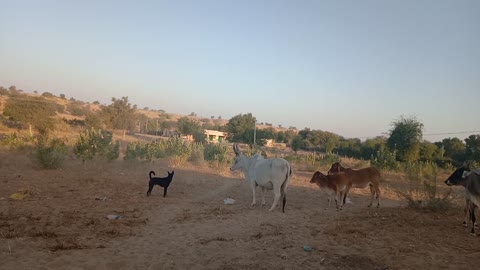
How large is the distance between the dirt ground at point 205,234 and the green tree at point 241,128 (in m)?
35.8

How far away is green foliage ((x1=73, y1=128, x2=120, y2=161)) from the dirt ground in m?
5.47

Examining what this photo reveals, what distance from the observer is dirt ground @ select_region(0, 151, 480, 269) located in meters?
5.91

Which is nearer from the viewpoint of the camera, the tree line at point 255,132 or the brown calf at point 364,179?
the brown calf at point 364,179

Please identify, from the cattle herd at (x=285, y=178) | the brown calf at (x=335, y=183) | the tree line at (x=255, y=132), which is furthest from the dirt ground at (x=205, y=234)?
the tree line at (x=255, y=132)

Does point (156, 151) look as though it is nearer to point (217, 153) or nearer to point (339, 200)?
point (217, 153)

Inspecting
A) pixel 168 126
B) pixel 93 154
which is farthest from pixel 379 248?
pixel 168 126

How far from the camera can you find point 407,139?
105 feet

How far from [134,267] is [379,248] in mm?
4112

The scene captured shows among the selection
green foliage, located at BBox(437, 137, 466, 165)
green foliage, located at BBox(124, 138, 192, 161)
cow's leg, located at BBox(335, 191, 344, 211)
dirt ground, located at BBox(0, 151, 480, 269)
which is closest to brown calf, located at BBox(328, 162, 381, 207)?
cow's leg, located at BBox(335, 191, 344, 211)

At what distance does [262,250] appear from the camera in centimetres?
647

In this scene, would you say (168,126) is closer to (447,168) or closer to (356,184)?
(447,168)

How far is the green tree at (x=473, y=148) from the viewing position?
92.9 ft

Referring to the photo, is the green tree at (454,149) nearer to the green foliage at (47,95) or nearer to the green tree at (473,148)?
the green tree at (473,148)

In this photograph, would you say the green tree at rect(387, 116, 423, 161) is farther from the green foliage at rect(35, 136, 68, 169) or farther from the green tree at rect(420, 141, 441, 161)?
the green foliage at rect(35, 136, 68, 169)
